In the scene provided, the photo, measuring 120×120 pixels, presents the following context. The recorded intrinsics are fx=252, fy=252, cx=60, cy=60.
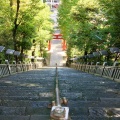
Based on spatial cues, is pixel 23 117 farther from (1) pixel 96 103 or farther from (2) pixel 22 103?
(1) pixel 96 103

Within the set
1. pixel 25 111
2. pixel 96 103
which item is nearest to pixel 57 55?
pixel 96 103

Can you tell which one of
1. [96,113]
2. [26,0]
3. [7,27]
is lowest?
[96,113]

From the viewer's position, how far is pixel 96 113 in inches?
155

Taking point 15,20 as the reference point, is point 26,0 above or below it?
above

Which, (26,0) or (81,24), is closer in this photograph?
(26,0)

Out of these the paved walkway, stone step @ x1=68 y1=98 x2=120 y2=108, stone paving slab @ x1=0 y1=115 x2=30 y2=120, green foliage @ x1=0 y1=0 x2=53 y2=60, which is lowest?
stone paving slab @ x1=0 y1=115 x2=30 y2=120

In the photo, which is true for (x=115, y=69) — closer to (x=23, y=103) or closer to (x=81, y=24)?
(x=23, y=103)

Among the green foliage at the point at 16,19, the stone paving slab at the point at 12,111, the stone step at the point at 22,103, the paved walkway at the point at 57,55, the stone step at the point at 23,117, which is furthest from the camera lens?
the paved walkway at the point at 57,55

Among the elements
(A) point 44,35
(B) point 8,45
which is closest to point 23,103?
(B) point 8,45

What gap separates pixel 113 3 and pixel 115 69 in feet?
9.69

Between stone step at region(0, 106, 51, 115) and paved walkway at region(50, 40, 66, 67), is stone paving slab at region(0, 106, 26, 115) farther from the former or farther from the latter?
paved walkway at region(50, 40, 66, 67)

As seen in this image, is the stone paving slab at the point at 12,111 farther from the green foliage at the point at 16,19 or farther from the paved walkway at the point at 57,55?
the paved walkway at the point at 57,55

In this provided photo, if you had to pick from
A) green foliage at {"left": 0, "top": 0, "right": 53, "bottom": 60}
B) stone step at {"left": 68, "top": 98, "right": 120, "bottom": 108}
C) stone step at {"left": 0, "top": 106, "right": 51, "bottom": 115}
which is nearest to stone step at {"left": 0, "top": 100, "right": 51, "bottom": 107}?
stone step at {"left": 0, "top": 106, "right": 51, "bottom": 115}

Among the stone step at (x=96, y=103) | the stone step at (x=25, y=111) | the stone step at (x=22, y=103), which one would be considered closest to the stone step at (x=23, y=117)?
the stone step at (x=25, y=111)
